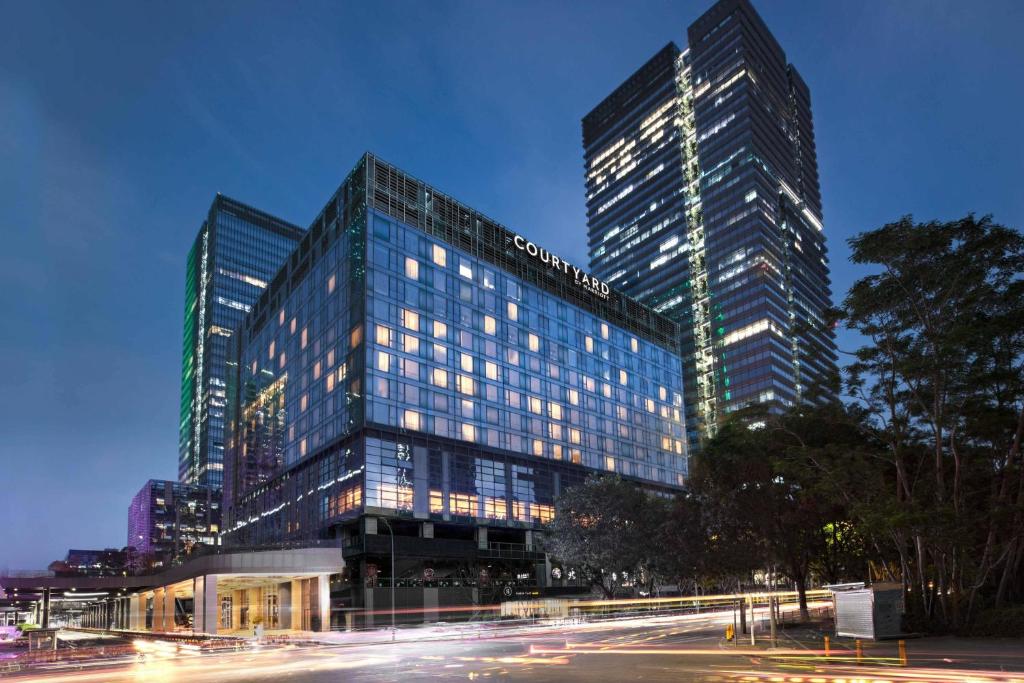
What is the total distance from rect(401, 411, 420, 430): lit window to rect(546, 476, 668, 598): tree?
2162cm

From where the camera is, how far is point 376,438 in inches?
3580

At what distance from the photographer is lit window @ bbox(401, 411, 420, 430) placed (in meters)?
94.4

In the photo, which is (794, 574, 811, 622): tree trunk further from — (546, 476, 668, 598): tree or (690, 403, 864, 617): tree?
(546, 476, 668, 598): tree

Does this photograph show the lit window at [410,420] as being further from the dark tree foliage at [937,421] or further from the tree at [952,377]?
the tree at [952,377]

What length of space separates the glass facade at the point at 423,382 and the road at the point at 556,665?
48174 millimetres

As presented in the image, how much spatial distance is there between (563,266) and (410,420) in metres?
41.8

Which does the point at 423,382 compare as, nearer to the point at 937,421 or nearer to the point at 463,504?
the point at 463,504

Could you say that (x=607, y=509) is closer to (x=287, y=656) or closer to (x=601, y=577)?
(x=601, y=577)

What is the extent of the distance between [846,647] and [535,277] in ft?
294

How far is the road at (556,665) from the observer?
24.2 meters

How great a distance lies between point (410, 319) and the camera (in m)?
97.7

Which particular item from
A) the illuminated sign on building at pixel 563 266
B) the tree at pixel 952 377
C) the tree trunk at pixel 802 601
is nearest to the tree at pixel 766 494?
the tree trunk at pixel 802 601

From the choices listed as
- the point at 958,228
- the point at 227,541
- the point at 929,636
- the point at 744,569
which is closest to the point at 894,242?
the point at 958,228

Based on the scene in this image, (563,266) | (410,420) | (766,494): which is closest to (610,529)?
(766,494)
